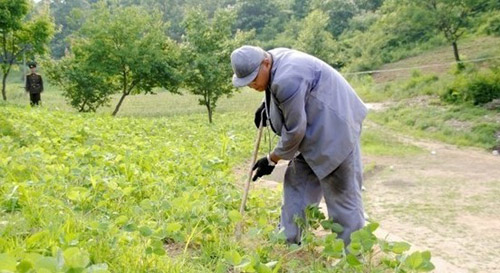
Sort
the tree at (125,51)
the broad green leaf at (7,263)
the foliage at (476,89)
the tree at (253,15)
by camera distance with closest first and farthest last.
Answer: the broad green leaf at (7,263), the foliage at (476,89), the tree at (125,51), the tree at (253,15)

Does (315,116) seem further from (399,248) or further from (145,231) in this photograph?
(145,231)

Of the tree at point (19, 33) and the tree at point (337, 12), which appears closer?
the tree at point (19, 33)

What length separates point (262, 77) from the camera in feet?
8.70

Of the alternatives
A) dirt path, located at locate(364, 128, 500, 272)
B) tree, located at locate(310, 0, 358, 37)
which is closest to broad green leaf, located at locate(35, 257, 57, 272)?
dirt path, located at locate(364, 128, 500, 272)

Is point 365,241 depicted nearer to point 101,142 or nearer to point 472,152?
point 101,142

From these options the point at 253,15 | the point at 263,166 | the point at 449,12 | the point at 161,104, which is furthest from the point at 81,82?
the point at 253,15

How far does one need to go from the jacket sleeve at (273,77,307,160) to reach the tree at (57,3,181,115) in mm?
13139

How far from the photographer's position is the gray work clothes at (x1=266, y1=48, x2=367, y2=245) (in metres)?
2.59

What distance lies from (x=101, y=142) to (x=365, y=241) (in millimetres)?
3897

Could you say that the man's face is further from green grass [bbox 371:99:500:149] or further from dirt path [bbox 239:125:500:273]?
green grass [bbox 371:99:500:149]

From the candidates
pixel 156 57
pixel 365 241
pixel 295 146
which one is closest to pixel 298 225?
pixel 295 146

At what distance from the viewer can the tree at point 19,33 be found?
14625mm

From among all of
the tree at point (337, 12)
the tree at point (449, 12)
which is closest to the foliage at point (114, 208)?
the tree at point (449, 12)

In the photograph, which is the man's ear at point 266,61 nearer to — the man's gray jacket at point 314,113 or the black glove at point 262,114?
the man's gray jacket at point 314,113
